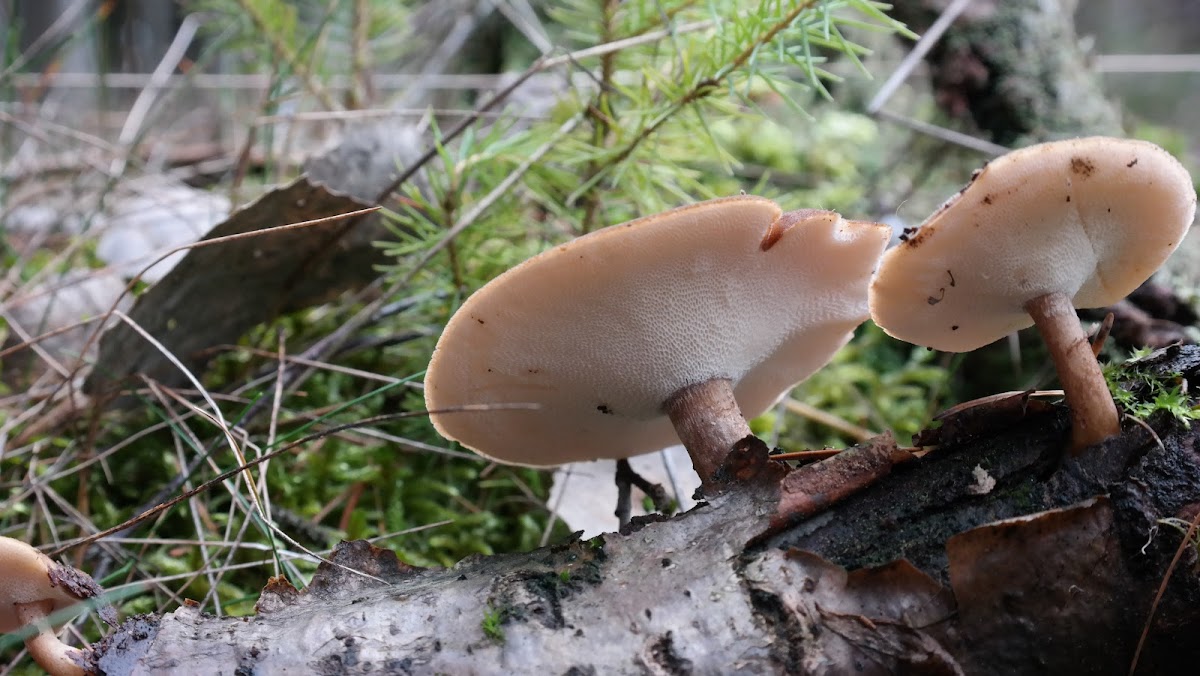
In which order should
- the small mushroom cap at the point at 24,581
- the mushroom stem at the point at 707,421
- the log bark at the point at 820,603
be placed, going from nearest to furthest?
the log bark at the point at 820,603, the small mushroom cap at the point at 24,581, the mushroom stem at the point at 707,421

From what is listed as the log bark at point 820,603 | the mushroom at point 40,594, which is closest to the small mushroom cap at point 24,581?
the mushroom at point 40,594

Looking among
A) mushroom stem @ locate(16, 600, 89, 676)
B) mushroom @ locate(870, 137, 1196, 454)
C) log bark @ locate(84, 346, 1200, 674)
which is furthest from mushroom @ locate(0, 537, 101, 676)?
mushroom @ locate(870, 137, 1196, 454)

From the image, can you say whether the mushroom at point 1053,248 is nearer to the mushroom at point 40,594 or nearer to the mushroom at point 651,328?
the mushroom at point 651,328

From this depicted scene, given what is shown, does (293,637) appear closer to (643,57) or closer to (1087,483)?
(1087,483)

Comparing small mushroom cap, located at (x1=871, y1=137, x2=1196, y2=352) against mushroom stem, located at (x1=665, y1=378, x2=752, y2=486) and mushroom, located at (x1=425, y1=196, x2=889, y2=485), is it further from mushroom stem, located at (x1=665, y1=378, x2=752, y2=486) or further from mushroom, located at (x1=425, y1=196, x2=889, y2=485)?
mushroom stem, located at (x1=665, y1=378, x2=752, y2=486)

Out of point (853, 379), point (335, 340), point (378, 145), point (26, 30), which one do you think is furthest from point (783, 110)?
point (26, 30)

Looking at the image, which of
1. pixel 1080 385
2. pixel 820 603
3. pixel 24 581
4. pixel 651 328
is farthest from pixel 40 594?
pixel 1080 385

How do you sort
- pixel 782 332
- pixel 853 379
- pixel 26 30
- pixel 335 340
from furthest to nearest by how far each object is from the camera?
pixel 26 30 → pixel 853 379 → pixel 335 340 → pixel 782 332
